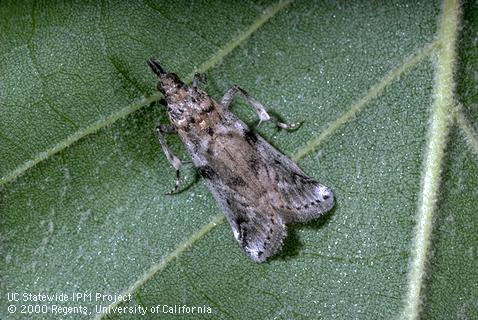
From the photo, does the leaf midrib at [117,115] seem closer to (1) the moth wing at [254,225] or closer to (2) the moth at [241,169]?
(2) the moth at [241,169]

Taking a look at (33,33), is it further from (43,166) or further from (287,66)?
(287,66)

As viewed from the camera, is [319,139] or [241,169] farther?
[241,169]

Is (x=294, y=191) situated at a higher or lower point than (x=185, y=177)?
lower

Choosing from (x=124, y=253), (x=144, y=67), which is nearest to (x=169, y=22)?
(x=144, y=67)

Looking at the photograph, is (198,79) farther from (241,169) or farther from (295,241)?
(295,241)

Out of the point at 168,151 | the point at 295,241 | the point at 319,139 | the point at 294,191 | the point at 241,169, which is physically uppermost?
the point at 168,151

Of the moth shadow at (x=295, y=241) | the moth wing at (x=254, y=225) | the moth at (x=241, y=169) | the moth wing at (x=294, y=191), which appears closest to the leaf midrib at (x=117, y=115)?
the moth at (x=241, y=169)

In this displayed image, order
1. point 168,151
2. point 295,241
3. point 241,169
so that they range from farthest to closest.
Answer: point 241,169 < point 168,151 < point 295,241

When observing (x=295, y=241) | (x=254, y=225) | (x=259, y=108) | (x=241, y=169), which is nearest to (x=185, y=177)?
(x=241, y=169)
